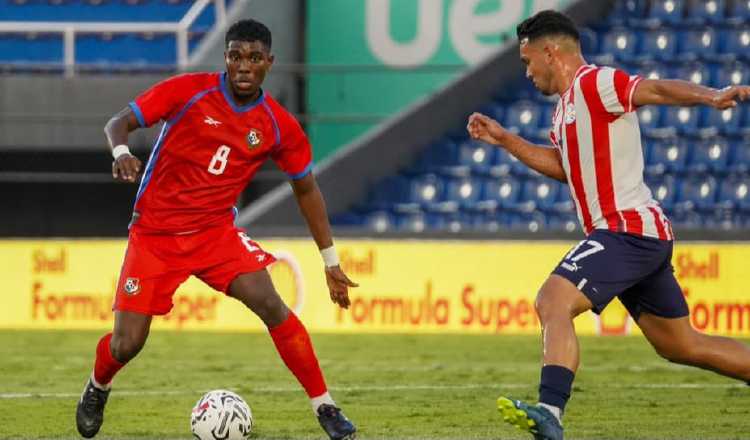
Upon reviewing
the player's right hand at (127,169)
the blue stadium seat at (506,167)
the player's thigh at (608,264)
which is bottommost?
the blue stadium seat at (506,167)

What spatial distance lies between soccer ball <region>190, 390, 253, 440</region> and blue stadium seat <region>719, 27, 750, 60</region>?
13.1 m

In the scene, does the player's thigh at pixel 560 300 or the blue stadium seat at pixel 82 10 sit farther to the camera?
the blue stadium seat at pixel 82 10

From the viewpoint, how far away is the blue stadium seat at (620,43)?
20.2 m

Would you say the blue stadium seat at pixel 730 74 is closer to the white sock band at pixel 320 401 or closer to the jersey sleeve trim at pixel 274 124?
the jersey sleeve trim at pixel 274 124

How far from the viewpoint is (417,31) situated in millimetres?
21922

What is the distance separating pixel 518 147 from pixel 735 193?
36.8 ft

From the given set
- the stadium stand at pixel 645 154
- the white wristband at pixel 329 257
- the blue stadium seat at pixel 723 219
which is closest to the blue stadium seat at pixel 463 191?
the stadium stand at pixel 645 154

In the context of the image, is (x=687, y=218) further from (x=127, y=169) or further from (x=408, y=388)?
(x=127, y=169)

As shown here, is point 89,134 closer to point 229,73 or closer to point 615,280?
point 229,73

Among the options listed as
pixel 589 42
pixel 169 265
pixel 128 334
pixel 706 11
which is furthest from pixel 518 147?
pixel 706 11

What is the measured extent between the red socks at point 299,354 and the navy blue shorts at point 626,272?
1.45 meters

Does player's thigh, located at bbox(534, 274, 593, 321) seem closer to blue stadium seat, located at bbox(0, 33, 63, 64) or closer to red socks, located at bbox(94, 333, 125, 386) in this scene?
red socks, located at bbox(94, 333, 125, 386)

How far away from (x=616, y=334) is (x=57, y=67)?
26.3 feet

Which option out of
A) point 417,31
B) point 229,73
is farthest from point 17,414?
point 417,31
